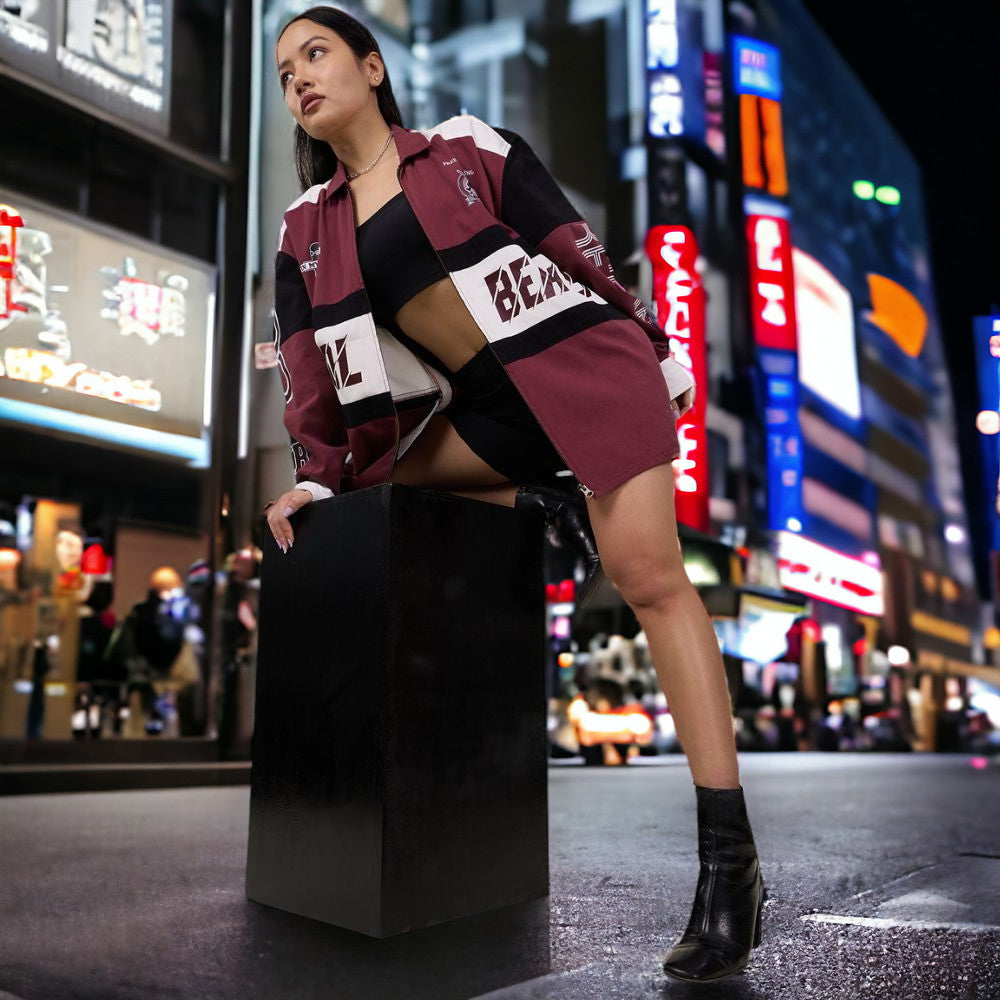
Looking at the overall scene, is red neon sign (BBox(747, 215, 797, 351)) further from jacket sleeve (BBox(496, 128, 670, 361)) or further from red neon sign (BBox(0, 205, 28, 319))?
jacket sleeve (BBox(496, 128, 670, 361))

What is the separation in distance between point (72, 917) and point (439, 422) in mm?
1146

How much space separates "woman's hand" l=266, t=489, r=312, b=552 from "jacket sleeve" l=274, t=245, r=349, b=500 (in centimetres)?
5

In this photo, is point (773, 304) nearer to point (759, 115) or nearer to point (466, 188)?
point (759, 115)

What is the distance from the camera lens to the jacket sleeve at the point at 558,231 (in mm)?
1878

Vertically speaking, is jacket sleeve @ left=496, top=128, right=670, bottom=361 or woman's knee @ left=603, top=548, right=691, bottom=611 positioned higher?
jacket sleeve @ left=496, top=128, right=670, bottom=361

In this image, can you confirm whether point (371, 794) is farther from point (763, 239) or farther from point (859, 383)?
point (859, 383)

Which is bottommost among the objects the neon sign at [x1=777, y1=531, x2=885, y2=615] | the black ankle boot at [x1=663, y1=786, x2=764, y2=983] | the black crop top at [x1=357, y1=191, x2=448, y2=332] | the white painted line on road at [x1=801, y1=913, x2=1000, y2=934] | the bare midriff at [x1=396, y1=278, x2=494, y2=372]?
the white painted line on road at [x1=801, y1=913, x2=1000, y2=934]

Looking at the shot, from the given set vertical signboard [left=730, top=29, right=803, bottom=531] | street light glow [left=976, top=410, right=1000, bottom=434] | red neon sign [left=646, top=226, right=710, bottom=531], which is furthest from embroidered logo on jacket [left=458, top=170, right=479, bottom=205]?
vertical signboard [left=730, top=29, right=803, bottom=531]

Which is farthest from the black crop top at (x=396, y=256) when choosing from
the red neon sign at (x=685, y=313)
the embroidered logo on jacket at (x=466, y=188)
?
the red neon sign at (x=685, y=313)

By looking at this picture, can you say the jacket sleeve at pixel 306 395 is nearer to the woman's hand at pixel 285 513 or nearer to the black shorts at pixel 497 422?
the woman's hand at pixel 285 513

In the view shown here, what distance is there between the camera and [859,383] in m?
30.7

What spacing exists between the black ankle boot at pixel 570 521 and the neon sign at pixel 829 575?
63.1 ft

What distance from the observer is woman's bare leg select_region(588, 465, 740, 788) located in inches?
66.3

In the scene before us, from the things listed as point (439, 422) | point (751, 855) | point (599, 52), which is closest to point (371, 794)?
point (751, 855)
